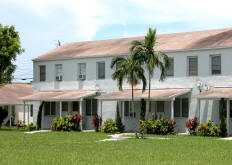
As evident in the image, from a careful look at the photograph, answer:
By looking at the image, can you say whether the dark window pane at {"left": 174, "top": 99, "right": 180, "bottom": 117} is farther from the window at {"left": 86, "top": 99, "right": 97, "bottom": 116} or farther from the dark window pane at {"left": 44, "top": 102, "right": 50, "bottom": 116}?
the dark window pane at {"left": 44, "top": 102, "right": 50, "bottom": 116}

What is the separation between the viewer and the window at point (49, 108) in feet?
129

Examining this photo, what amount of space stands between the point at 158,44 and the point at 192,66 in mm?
3700

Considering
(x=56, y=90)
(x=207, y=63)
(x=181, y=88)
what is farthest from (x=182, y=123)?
(x=56, y=90)

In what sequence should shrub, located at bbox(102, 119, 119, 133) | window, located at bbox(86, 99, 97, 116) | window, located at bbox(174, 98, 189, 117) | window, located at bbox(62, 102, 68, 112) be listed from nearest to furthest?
1. window, located at bbox(174, 98, 189, 117)
2. shrub, located at bbox(102, 119, 119, 133)
3. window, located at bbox(86, 99, 97, 116)
4. window, located at bbox(62, 102, 68, 112)

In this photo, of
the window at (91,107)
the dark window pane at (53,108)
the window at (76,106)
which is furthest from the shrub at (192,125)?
the dark window pane at (53,108)

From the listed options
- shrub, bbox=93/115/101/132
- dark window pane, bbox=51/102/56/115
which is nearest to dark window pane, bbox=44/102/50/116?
dark window pane, bbox=51/102/56/115

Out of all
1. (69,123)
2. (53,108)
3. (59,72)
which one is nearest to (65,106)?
(53,108)

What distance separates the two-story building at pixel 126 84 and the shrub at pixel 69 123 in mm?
678

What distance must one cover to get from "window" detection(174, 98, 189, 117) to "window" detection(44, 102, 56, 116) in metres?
11.0

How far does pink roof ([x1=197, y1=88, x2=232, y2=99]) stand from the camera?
28.3m

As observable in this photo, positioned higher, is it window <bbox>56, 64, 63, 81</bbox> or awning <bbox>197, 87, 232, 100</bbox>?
window <bbox>56, 64, 63, 81</bbox>

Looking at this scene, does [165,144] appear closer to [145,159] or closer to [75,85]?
[145,159]

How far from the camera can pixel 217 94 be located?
94.6 feet

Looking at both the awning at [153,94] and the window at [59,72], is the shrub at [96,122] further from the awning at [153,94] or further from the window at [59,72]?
the window at [59,72]
